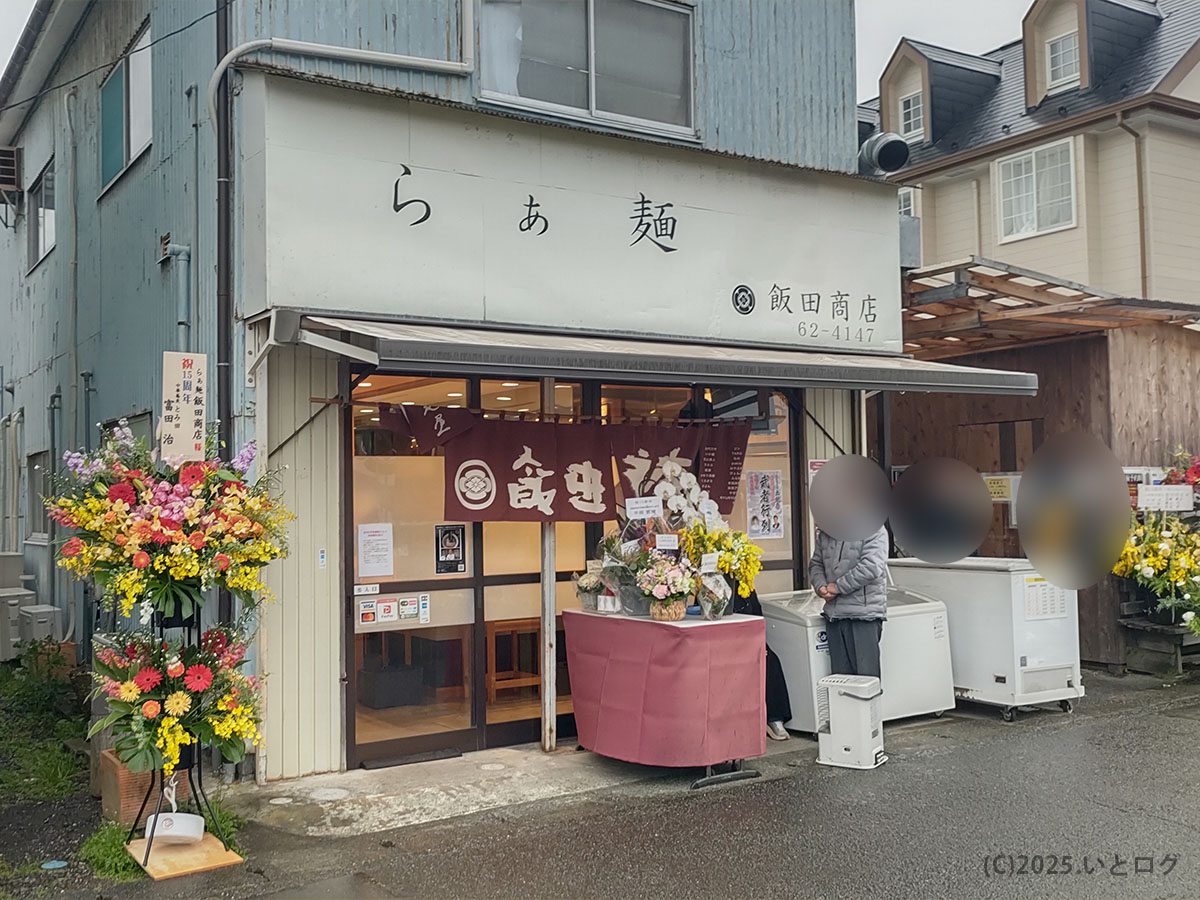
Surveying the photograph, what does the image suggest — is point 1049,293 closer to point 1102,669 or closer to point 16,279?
point 1102,669

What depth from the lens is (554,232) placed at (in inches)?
337

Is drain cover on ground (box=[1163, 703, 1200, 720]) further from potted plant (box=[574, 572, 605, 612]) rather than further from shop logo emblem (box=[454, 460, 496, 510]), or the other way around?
shop logo emblem (box=[454, 460, 496, 510])

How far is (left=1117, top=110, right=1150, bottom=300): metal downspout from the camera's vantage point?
1622 centimetres

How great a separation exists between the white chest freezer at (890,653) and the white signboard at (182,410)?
16.4 feet

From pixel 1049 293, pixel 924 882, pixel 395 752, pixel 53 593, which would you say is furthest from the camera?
pixel 53 593

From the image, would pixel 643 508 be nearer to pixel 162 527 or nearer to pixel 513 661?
pixel 513 661

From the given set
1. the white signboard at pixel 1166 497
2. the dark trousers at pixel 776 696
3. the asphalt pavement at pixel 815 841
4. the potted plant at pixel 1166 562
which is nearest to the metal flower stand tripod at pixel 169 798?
the asphalt pavement at pixel 815 841

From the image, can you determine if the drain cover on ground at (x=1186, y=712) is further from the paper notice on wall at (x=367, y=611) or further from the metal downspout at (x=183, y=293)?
the metal downspout at (x=183, y=293)

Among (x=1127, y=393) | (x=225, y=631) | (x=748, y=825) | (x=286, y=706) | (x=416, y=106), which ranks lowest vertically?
(x=748, y=825)

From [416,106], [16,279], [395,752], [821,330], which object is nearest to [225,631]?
[395,752]

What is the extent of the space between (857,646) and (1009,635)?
1.61m

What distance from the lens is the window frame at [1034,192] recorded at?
16953 millimetres

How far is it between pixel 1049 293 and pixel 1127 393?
1854 millimetres

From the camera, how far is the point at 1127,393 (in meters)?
11.8
